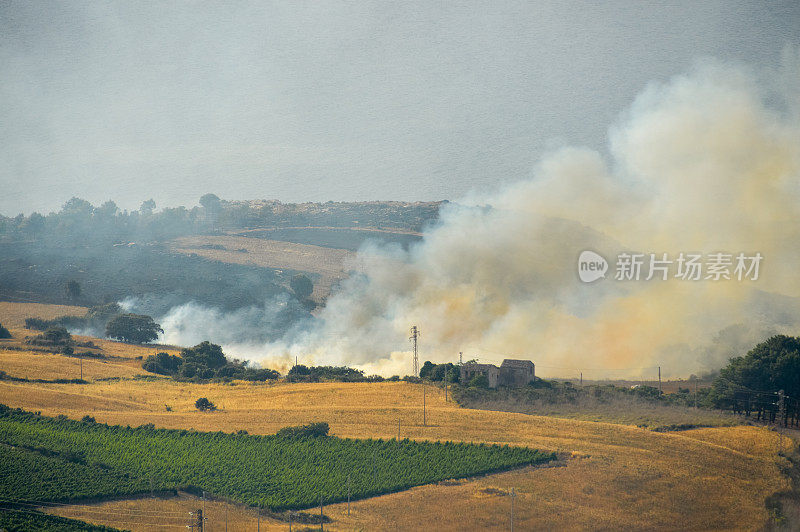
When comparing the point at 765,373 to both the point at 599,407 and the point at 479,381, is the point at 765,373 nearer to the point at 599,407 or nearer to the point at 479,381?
the point at 599,407

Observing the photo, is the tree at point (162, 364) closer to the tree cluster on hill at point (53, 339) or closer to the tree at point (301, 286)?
the tree cluster on hill at point (53, 339)

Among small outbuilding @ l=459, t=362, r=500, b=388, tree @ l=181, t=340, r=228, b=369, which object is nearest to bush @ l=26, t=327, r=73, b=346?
tree @ l=181, t=340, r=228, b=369

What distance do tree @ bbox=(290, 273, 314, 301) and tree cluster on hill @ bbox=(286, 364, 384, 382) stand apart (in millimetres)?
49556

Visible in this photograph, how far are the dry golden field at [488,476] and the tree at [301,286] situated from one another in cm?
6108

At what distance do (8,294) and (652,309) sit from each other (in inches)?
4971

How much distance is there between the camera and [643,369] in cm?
12031

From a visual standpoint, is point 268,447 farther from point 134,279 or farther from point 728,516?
point 134,279

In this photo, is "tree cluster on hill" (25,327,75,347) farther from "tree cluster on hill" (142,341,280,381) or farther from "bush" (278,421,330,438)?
"bush" (278,421,330,438)

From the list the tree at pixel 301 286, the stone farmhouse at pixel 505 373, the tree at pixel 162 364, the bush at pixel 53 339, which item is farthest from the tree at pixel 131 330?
the stone farmhouse at pixel 505 373

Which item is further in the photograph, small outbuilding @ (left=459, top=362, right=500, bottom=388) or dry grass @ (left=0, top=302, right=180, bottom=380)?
dry grass @ (left=0, top=302, right=180, bottom=380)

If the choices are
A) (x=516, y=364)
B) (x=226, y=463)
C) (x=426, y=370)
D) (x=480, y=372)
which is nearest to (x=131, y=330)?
(x=426, y=370)

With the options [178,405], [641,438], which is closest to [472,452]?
[641,438]

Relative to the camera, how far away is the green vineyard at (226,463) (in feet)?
255

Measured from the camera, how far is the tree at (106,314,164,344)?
152750mm
